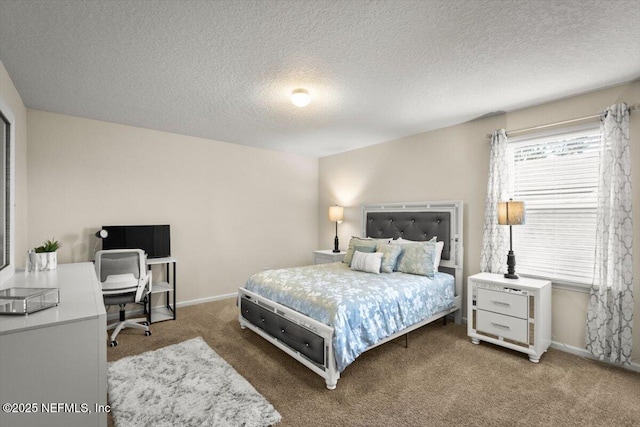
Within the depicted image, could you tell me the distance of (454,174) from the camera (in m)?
3.93

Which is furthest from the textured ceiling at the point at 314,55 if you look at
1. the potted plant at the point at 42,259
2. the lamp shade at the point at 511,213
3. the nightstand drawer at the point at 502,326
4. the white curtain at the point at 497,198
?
the nightstand drawer at the point at 502,326

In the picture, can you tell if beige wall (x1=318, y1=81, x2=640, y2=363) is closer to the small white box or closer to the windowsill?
the windowsill

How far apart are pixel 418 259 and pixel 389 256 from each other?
329mm

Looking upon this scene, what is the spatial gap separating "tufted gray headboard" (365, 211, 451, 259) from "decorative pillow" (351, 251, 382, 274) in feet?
2.59

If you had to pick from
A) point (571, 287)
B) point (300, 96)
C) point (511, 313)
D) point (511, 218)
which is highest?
point (300, 96)

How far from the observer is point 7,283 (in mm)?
2068

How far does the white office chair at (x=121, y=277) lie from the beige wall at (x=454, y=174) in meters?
3.22

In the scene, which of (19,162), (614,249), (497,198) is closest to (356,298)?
(497,198)

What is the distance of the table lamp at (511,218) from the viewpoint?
3025 mm

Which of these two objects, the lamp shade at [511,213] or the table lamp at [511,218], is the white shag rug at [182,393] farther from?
the lamp shade at [511,213]

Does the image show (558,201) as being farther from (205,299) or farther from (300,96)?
(205,299)

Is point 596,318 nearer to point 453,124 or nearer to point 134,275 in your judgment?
point 453,124

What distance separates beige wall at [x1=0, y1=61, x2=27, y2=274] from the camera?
103 inches

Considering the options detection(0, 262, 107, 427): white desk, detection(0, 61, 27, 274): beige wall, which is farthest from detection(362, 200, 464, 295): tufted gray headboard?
detection(0, 61, 27, 274): beige wall
